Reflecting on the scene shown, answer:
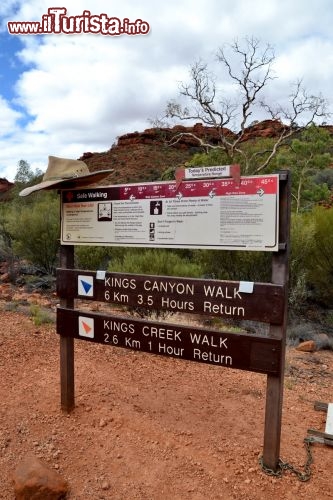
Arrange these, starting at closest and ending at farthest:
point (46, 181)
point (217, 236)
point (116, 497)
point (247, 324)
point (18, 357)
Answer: point (116, 497), point (217, 236), point (46, 181), point (18, 357), point (247, 324)

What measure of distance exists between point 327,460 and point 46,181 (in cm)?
297

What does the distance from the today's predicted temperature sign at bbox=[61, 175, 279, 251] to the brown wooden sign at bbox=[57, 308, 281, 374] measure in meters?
0.59

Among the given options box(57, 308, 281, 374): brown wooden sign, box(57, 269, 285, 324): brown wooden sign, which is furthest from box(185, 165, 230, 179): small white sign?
box(57, 308, 281, 374): brown wooden sign

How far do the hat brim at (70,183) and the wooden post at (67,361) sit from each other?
1.67 feet

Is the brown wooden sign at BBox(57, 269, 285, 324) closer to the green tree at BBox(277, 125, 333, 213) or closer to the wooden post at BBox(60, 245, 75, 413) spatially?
the wooden post at BBox(60, 245, 75, 413)

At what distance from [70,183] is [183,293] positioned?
133 cm

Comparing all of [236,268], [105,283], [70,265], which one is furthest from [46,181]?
[236,268]

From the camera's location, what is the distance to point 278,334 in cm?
279

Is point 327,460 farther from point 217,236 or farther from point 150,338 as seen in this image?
point 217,236

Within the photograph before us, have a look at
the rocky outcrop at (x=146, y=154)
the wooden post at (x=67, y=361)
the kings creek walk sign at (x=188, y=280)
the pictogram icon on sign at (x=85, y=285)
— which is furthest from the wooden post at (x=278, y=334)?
the rocky outcrop at (x=146, y=154)

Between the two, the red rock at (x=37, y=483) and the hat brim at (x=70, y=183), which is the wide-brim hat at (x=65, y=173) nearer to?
the hat brim at (x=70, y=183)

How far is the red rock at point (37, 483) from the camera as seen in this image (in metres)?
2.61

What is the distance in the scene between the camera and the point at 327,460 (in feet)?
10.2

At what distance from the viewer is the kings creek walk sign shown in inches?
109
